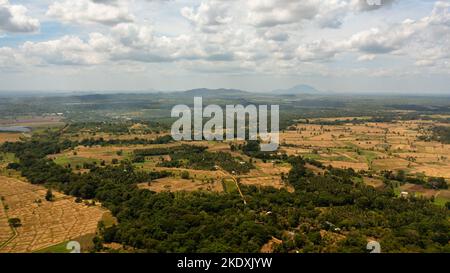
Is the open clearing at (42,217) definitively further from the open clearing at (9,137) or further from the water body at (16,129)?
the water body at (16,129)

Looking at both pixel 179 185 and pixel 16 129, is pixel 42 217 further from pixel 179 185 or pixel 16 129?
pixel 16 129

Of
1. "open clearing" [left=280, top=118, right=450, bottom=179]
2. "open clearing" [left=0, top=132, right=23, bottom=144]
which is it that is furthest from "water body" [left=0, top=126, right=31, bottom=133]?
"open clearing" [left=280, top=118, right=450, bottom=179]

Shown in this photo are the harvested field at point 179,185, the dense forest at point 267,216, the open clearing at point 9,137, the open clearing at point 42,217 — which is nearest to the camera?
the dense forest at point 267,216

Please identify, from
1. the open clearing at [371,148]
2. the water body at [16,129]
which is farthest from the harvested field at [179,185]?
the water body at [16,129]

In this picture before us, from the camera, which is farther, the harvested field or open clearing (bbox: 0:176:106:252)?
the harvested field

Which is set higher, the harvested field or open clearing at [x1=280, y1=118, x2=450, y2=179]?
open clearing at [x1=280, y1=118, x2=450, y2=179]

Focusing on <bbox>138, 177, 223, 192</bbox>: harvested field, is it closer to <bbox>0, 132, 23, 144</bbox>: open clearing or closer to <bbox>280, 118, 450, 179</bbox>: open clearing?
<bbox>280, 118, 450, 179</bbox>: open clearing

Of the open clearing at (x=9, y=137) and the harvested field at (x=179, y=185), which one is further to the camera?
the open clearing at (x=9, y=137)
